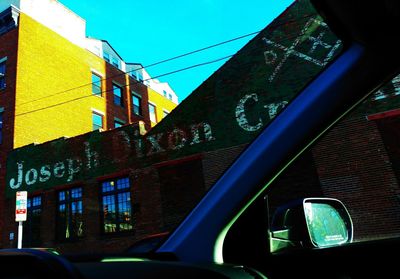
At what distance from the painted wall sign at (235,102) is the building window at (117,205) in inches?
26.4

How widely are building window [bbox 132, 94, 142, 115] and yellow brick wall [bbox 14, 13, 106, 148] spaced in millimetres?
4019

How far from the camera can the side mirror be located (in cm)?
160

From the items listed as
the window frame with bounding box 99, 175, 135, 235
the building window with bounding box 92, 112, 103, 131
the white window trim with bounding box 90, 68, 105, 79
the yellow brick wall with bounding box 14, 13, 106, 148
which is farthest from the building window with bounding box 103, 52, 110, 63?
the window frame with bounding box 99, 175, 135, 235

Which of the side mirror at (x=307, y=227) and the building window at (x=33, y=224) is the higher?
the building window at (x=33, y=224)

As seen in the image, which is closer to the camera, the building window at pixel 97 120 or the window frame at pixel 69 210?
the window frame at pixel 69 210

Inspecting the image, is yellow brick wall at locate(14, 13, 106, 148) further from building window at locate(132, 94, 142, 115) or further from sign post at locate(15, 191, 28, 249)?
sign post at locate(15, 191, 28, 249)

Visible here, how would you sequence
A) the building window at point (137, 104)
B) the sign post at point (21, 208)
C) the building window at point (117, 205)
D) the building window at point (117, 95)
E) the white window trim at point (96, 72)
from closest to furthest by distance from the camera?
the sign post at point (21, 208), the building window at point (117, 205), the white window trim at point (96, 72), the building window at point (117, 95), the building window at point (137, 104)

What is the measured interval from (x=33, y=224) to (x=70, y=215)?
7.80ft

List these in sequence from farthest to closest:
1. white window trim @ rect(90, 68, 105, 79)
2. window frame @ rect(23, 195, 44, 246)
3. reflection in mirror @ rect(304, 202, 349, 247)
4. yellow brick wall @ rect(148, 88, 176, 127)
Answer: yellow brick wall @ rect(148, 88, 176, 127)
white window trim @ rect(90, 68, 105, 79)
window frame @ rect(23, 195, 44, 246)
reflection in mirror @ rect(304, 202, 349, 247)

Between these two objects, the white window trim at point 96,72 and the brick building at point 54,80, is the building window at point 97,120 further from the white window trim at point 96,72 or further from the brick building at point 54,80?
the white window trim at point 96,72

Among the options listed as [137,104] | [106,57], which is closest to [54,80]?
[106,57]

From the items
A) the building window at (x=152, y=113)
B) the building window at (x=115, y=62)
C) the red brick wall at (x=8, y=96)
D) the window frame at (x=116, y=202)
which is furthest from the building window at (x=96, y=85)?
the window frame at (x=116, y=202)

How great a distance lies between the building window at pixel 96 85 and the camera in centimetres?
2858

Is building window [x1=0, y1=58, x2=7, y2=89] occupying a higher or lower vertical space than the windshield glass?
higher
